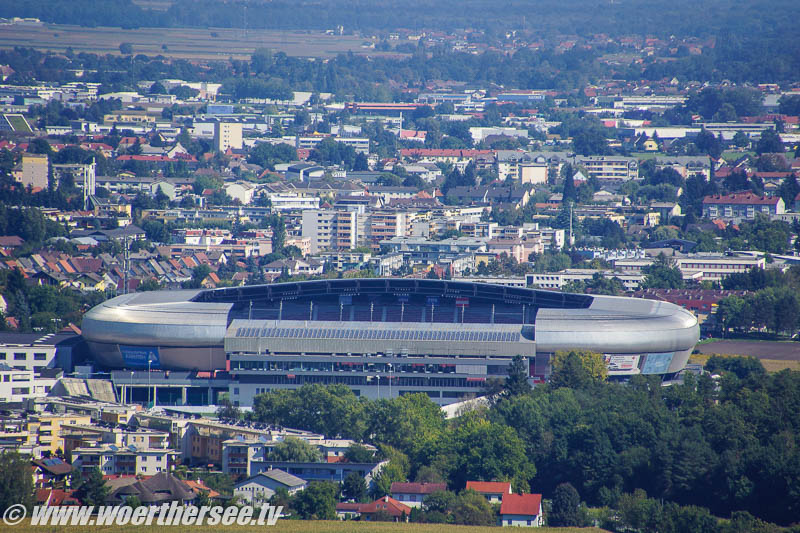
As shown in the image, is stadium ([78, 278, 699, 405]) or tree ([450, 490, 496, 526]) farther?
stadium ([78, 278, 699, 405])

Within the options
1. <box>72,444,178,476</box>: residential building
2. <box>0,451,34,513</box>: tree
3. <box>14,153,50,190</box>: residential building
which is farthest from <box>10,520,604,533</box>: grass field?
<box>14,153,50,190</box>: residential building

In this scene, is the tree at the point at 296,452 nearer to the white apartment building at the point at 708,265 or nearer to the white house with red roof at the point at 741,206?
the white apartment building at the point at 708,265

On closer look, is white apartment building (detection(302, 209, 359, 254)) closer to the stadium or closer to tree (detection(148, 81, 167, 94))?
the stadium

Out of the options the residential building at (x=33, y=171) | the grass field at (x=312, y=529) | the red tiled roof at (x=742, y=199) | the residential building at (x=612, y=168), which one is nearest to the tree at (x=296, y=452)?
the grass field at (x=312, y=529)

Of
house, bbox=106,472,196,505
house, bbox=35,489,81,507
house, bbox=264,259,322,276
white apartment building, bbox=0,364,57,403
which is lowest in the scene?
house, bbox=264,259,322,276

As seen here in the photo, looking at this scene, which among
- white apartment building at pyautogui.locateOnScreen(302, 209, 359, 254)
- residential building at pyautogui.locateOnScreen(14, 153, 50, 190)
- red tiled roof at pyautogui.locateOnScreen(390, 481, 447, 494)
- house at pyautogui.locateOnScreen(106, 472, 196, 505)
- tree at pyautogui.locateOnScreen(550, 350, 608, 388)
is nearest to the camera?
house at pyautogui.locateOnScreen(106, 472, 196, 505)
